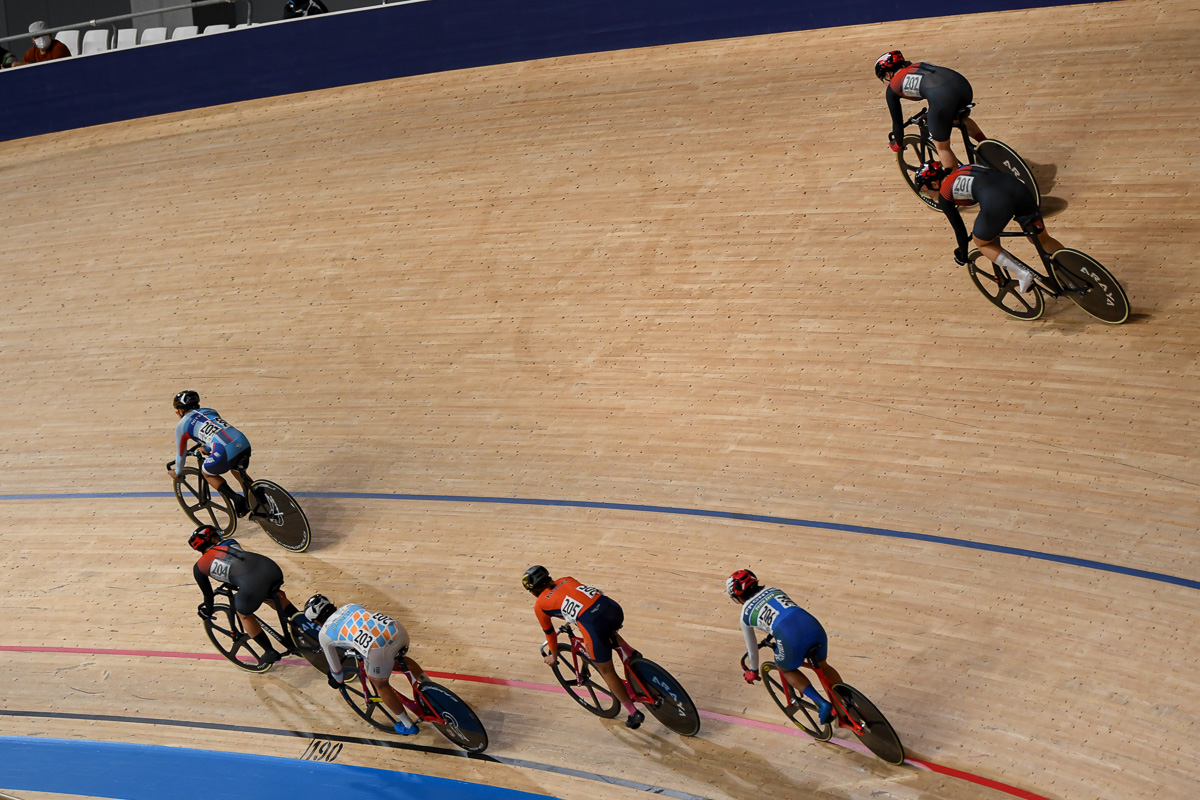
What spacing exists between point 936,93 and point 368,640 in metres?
3.92

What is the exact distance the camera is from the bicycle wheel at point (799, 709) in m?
3.64

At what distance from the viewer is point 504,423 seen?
5852mm

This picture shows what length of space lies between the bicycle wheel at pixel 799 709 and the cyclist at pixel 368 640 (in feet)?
4.77

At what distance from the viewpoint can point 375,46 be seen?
8062 mm

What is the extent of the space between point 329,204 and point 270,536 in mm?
3074

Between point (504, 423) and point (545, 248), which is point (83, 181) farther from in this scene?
point (504, 423)

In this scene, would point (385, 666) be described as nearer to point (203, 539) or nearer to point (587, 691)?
point (587, 691)

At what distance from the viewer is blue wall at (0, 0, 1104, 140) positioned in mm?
7219

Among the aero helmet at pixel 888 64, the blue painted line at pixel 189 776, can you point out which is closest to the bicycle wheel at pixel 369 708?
the blue painted line at pixel 189 776

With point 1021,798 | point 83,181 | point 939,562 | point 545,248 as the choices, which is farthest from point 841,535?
point 83,181

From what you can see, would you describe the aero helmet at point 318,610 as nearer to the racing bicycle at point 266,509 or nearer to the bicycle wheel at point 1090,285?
the racing bicycle at point 266,509

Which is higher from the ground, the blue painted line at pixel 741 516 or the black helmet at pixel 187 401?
the black helmet at pixel 187 401

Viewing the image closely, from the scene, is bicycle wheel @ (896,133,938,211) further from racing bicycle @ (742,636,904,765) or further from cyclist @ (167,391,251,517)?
cyclist @ (167,391,251,517)

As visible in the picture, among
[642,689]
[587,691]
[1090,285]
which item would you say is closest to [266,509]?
[587,691]
